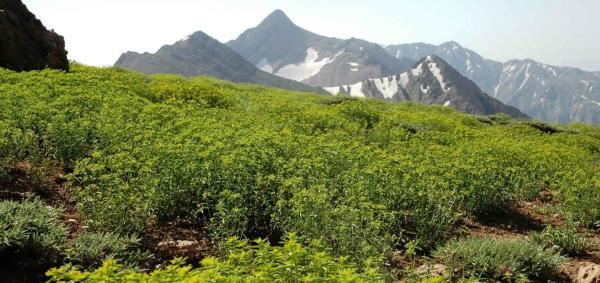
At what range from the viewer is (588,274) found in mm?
7031

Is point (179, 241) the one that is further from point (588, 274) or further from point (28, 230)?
point (588, 274)

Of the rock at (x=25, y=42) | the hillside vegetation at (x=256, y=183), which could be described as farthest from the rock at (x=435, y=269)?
the rock at (x=25, y=42)

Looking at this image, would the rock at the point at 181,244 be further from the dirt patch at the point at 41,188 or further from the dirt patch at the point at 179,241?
the dirt patch at the point at 41,188

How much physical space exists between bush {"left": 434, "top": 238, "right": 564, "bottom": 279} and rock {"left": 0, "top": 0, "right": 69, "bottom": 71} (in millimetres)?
19219

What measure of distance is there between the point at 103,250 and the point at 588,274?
7.24 m

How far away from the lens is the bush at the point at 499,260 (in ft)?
23.4

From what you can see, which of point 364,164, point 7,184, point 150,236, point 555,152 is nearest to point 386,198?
point 364,164

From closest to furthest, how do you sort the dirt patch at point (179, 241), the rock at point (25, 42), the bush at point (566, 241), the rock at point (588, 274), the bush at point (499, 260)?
the rock at point (588, 274) → the bush at point (499, 260) → the dirt patch at point (179, 241) → the bush at point (566, 241) → the rock at point (25, 42)

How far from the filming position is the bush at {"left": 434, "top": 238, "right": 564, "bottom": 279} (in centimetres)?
713

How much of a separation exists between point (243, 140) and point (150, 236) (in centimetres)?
286

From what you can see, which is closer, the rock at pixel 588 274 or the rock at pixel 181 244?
the rock at pixel 588 274

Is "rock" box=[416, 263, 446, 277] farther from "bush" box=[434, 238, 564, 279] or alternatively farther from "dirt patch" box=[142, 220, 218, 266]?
"dirt patch" box=[142, 220, 218, 266]

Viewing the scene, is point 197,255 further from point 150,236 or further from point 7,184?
point 7,184

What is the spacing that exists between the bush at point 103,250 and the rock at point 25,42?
52.3 ft
